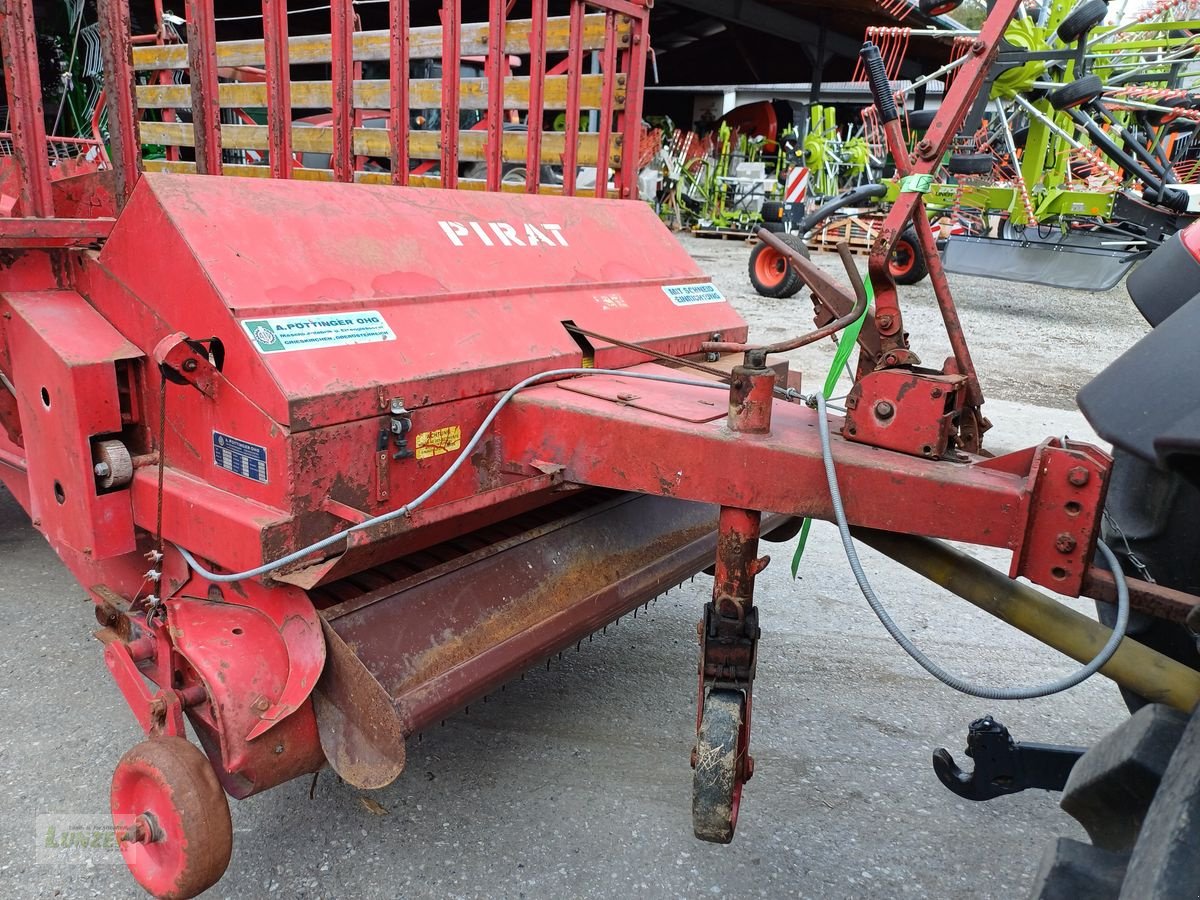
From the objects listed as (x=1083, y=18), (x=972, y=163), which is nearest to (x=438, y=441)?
(x=1083, y=18)

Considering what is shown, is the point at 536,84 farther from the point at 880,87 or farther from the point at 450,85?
the point at 880,87

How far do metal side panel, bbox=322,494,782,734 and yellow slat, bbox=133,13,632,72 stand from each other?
145cm

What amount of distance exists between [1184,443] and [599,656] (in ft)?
7.42

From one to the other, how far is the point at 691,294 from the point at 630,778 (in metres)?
1.39

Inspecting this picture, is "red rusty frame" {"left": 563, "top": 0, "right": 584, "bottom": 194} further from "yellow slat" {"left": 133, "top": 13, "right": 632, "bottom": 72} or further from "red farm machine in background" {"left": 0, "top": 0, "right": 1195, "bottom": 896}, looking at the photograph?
"red farm machine in background" {"left": 0, "top": 0, "right": 1195, "bottom": 896}

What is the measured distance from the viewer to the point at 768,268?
9.16 meters

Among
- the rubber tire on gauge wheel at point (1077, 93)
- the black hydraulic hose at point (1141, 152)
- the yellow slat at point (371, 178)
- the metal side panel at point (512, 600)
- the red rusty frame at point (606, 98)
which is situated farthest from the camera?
the black hydraulic hose at point (1141, 152)

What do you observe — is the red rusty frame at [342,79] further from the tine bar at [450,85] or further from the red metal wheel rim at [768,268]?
the red metal wheel rim at [768,268]

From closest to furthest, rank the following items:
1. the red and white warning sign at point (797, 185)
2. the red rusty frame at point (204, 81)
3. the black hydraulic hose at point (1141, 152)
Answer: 1. the red rusty frame at point (204, 81)
2. the black hydraulic hose at point (1141, 152)
3. the red and white warning sign at point (797, 185)

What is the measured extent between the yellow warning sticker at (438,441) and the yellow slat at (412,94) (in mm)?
1213

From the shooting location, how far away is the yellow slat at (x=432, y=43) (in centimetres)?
281

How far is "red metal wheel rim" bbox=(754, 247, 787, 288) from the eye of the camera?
9.05 meters

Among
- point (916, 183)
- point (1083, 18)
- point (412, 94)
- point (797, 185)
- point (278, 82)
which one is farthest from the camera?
point (797, 185)

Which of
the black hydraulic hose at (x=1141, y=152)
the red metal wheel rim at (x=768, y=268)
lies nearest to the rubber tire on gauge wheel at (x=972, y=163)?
the black hydraulic hose at (x=1141, y=152)
